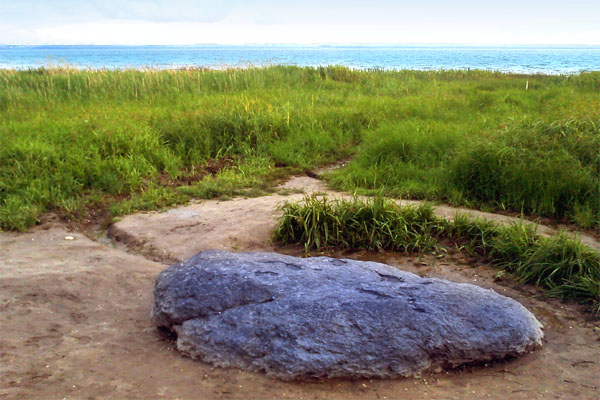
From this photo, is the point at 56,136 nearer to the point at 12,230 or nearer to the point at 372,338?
the point at 12,230

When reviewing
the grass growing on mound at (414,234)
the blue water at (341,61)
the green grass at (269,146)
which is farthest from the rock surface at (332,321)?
the blue water at (341,61)

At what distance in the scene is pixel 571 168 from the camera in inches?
237

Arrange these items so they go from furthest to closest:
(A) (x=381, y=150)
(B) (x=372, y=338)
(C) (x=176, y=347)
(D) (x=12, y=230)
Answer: (A) (x=381, y=150) → (D) (x=12, y=230) → (C) (x=176, y=347) → (B) (x=372, y=338)

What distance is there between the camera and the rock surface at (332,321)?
2.96 metres

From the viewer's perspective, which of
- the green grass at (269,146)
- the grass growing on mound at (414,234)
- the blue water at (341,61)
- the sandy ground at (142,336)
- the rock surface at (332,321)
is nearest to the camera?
the sandy ground at (142,336)

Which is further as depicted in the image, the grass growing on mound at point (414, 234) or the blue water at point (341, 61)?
the blue water at point (341, 61)

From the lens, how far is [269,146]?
8383mm

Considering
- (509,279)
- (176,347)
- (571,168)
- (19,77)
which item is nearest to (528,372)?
(509,279)

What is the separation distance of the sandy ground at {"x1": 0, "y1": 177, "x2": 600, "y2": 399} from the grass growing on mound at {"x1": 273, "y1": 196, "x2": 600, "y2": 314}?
168 millimetres

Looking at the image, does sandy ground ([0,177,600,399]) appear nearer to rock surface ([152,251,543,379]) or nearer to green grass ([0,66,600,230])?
rock surface ([152,251,543,379])

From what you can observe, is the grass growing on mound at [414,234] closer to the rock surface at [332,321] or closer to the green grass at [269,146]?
the rock surface at [332,321]

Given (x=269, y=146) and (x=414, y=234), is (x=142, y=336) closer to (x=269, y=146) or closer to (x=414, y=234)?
(x=414, y=234)

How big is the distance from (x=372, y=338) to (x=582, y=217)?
349 cm

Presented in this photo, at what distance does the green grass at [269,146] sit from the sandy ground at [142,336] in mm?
1044
